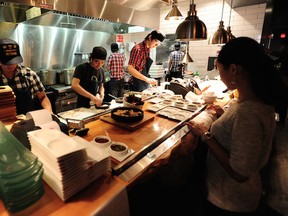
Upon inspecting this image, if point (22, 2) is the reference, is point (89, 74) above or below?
below

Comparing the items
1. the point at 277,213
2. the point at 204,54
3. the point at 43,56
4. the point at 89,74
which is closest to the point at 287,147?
the point at 277,213

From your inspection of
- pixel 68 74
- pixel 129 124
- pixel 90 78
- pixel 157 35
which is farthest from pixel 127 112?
pixel 68 74

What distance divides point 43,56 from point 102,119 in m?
4.04

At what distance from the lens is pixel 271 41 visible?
271 cm

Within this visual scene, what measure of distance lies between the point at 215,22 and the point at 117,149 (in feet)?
20.0

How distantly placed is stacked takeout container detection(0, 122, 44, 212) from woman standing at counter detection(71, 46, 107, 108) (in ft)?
6.28

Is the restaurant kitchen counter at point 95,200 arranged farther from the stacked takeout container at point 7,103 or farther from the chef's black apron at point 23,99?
the chef's black apron at point 23,99

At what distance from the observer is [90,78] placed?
319 cm

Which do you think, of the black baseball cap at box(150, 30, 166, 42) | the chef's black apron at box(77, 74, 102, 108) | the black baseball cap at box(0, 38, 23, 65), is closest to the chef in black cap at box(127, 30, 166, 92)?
the black baseball cap at box(150, 30, 166, 42)

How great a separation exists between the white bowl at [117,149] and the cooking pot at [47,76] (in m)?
4.21

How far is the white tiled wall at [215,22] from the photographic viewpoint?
5.37m

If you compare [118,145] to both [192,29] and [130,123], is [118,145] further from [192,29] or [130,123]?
[192,29]

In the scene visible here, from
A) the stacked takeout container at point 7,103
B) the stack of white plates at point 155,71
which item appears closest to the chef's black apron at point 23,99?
the stacked takeout container at point 7,103

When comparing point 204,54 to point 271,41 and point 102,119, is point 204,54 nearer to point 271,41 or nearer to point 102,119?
point 271,41
